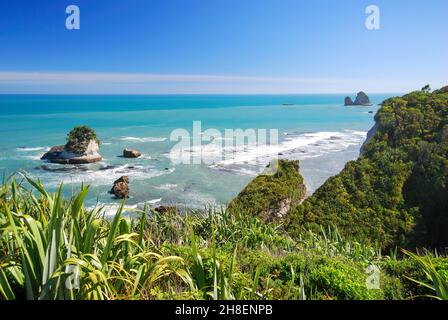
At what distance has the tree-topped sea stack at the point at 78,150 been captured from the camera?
43.7m

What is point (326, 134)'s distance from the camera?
7331 cm

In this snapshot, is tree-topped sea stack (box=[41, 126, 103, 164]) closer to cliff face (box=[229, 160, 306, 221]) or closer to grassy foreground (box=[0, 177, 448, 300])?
cliff face (box=[229, 160, 306, 221])

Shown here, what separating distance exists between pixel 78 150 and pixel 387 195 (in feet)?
119

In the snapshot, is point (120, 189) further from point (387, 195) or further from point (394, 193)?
point (394, 193)

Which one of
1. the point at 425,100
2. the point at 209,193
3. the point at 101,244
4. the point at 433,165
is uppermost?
the point at 425,100

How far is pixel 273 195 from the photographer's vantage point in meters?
21.7

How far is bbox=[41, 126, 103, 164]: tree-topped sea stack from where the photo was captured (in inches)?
1719

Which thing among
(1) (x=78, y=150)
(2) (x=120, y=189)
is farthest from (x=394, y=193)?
(1) (x=78, y=150)

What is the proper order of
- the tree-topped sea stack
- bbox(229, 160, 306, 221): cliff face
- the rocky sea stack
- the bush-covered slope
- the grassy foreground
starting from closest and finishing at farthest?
the grassy foreground, the bush-covered slope, bbox(229, 160, 306, 221): cliff face, the rocky sea stack, the tree-topped sea stack

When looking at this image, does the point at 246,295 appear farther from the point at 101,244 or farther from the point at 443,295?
the point at 443,295

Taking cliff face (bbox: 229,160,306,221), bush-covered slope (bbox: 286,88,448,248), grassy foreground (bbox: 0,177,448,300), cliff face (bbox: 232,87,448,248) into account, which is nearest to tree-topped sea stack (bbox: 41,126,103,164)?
cliff face (bbox: 229,160,306,221)

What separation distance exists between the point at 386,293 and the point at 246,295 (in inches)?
79.3
